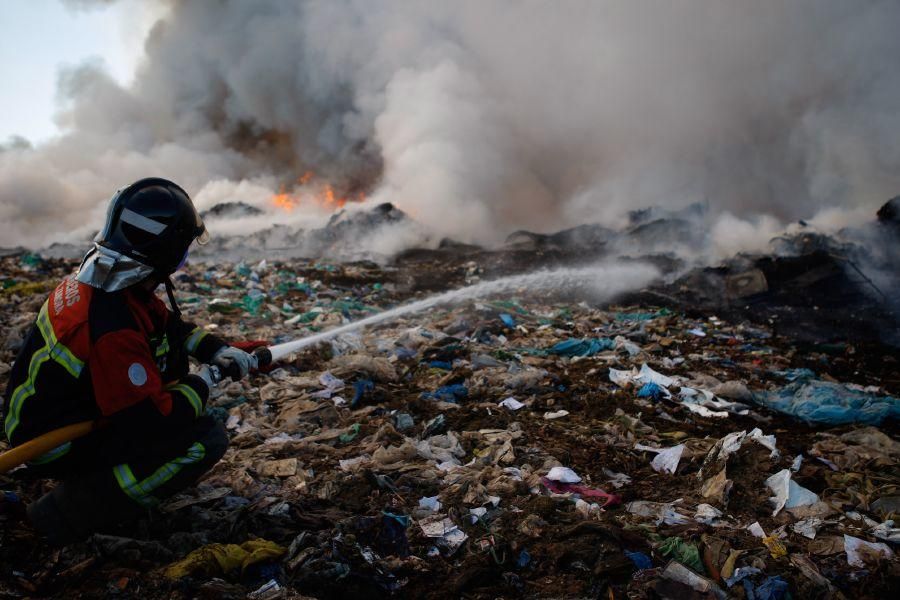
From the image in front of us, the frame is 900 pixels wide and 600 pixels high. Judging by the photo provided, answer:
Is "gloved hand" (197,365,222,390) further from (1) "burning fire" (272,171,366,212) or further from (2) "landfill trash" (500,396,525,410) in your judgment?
(1) "burning fire" (272,171,366,212)

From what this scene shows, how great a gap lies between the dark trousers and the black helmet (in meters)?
0.74

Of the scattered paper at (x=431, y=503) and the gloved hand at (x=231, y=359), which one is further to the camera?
the scattered paper at (x=431, y=503)

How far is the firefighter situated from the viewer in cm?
182

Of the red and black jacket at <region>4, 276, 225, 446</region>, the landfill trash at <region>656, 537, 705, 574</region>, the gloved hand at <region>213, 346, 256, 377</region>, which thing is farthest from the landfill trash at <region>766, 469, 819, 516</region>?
the red and black jacket at <region>4, 276, 225, 446</region>

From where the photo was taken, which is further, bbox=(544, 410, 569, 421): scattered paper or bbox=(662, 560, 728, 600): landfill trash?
bbox=(544, 410, 569, 421): scattered paper

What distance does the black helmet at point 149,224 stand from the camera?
200 cm

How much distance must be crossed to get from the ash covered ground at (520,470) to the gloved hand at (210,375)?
2.12 ft

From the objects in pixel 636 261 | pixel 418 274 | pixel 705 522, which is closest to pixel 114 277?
pixel 705 522

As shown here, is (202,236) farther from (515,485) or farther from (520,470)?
(520,470)

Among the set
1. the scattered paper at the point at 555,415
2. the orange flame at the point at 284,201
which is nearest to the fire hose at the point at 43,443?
the scattered paper at the point at 555,415

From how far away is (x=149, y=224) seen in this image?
2.02 meters

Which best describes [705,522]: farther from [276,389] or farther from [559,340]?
[559,340]

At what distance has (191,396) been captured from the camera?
209 cm

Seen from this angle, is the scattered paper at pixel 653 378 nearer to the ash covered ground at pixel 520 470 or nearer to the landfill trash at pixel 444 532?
the ash covered ground at pixel 520 470
